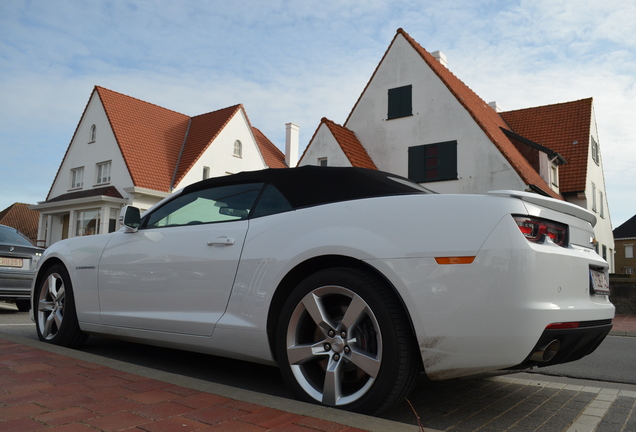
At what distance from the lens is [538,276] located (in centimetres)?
259

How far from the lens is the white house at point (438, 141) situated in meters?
18.2

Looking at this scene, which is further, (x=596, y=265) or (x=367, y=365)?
(x=596, y=265)

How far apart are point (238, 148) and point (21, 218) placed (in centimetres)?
2468

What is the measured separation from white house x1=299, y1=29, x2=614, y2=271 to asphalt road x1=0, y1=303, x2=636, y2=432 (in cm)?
1286

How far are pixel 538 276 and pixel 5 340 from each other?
14.1 ft

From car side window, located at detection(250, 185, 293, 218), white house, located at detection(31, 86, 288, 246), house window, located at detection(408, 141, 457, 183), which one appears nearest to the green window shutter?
house window, located at detection(408, 141, 457, 183)

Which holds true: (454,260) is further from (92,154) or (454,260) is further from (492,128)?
(92,154)

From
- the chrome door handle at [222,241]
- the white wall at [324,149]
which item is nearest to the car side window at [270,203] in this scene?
the chrome door handle at [222,241]

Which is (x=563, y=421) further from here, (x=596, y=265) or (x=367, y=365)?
(x=367, y=365)

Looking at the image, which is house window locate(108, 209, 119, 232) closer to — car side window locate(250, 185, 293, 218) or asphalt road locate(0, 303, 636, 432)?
asphalt road locate(0, 303, 636, 432)

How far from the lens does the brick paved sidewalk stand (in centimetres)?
239

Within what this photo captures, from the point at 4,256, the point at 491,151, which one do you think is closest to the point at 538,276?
the point at 4,256

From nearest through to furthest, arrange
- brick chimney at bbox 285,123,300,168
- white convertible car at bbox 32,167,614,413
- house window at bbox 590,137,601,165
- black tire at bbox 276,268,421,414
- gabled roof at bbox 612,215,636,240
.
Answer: white convertible car at bbox 32,167,614,413
black tire at bbox 276,268,421,414
house window at bbox 590,137,601,165
brick chimney at bbox 285,123,300,168
gabled roof at bbox 612,215,636,240

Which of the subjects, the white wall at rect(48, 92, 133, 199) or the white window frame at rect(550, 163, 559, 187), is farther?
the white wall at rect(48, 92, 133, 199)
